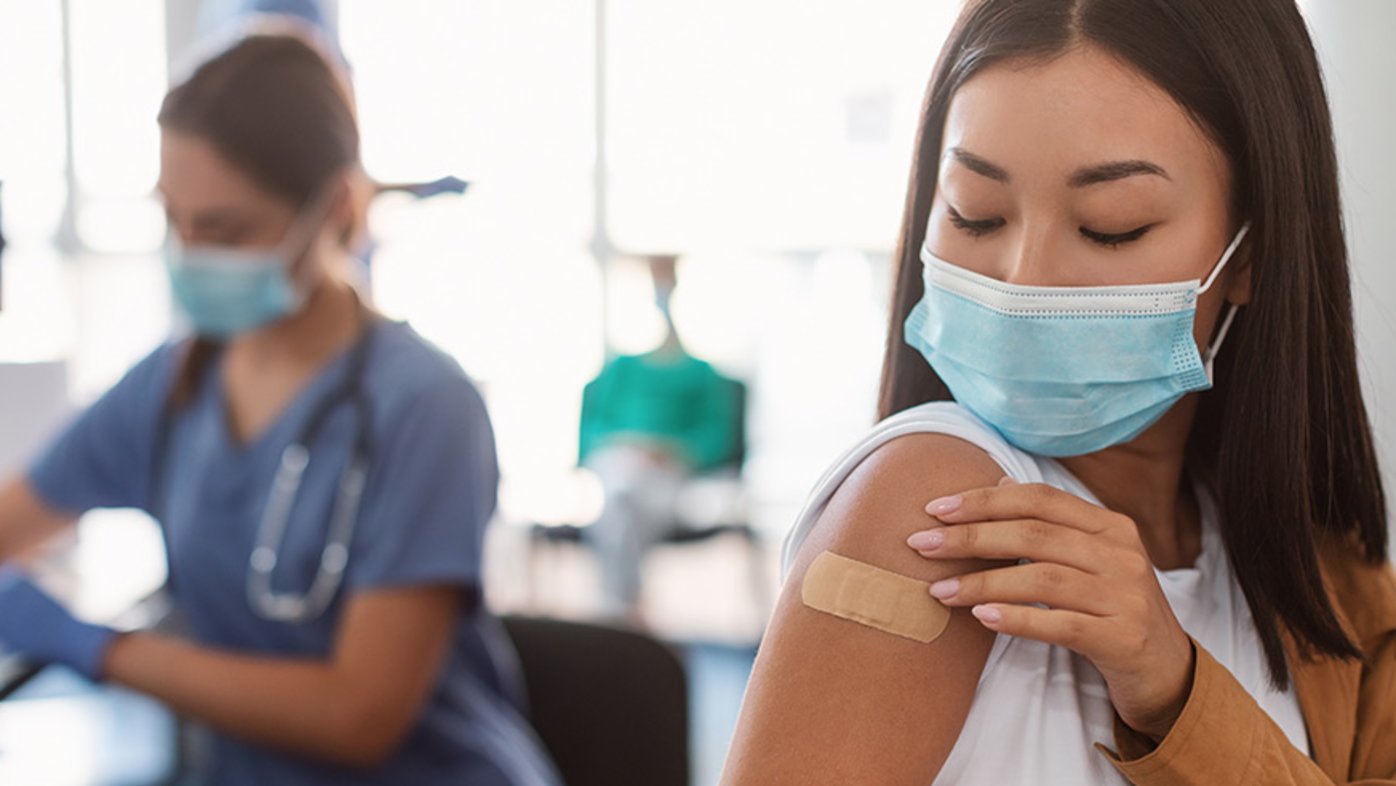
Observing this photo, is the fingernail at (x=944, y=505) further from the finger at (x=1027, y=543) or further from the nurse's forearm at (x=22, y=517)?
the nurse's forearm at (x=22, y=517)

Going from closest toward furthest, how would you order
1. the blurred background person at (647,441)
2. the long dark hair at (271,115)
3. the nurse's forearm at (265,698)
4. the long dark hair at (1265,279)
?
Result: the long dark hair at (1265,279)
the nurse's forearm at (265,698)
the long dark hair at (271,115)
the blurred background person at (647,441)

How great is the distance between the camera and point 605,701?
147 cm

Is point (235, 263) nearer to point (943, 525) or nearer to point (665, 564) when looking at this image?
point (943, 525)

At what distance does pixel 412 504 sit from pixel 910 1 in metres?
4.74

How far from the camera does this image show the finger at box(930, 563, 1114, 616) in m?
0.77

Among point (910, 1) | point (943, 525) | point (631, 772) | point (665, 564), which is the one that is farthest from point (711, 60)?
point (943, 525)

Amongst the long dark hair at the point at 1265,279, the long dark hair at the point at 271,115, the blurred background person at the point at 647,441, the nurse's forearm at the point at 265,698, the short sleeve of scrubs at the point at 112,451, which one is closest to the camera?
the long dark hair at the point at 1265,279

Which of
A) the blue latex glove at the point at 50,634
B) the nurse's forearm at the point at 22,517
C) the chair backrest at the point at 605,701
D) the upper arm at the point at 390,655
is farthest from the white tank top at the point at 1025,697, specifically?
the nurse's forearm at the point at 22,517

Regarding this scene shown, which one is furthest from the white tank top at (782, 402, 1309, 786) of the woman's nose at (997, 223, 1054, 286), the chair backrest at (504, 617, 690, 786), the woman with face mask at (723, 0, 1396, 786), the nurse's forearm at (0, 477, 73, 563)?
the nurse's forearm at (0, 477, 73, 563)

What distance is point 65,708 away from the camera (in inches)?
61.4

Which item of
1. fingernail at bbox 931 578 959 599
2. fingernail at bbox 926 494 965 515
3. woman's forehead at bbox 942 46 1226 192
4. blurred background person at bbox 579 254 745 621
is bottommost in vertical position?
blurred background person at bbox 579 254 745 621

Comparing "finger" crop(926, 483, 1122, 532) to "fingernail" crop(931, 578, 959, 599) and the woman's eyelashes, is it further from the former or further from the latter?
the woman's eyelashes

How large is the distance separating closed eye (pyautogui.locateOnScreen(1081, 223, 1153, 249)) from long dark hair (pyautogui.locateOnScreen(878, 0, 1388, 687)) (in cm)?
8

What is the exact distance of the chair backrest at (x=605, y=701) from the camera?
144cm
